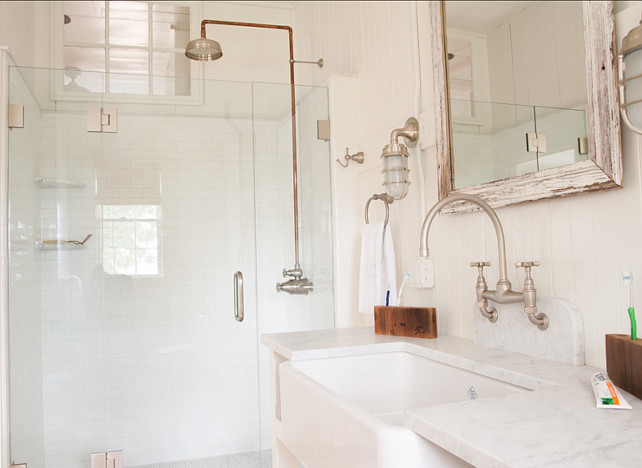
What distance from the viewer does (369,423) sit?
90 cm

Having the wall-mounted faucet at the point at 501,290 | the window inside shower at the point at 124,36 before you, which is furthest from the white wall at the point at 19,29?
the wall-mounted faucet at the point at 501,290

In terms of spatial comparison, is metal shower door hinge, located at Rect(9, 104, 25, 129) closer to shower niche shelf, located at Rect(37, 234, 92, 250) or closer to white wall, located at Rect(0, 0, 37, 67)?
white wall, located at Rect(0, 0, 37, 67)

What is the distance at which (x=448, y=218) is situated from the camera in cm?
185

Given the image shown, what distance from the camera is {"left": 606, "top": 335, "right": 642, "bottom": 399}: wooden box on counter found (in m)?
0.92

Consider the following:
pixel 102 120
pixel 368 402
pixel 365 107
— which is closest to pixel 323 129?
pixel 365 107

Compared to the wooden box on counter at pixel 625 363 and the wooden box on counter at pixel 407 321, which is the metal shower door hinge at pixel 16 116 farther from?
the wooden box on counter at pixel 625 363

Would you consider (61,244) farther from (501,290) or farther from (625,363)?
(625,363)

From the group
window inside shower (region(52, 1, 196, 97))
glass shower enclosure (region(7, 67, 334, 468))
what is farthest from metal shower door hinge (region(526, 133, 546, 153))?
window inside shower (region(52, 1, 196, 97))

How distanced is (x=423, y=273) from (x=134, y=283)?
137 cm

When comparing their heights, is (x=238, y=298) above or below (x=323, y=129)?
below

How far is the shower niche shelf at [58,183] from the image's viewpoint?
235cm

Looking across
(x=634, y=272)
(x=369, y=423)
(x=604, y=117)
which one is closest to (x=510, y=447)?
(x=369, y=423)

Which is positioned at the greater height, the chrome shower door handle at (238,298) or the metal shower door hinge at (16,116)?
the metal shower door hinge at (16,116)

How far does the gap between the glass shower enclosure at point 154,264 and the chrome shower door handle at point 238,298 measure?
0.03 metres
